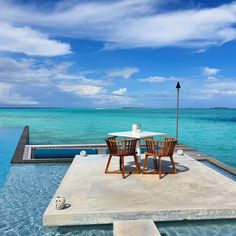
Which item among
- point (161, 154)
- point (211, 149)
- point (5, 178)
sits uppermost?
point (161, 154)

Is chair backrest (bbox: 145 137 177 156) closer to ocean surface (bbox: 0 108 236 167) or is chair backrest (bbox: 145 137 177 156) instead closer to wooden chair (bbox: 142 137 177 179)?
wooden chair (bbox: 142 137 177 179)

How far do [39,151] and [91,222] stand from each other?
8.12 m

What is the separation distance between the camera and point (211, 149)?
18.7 meters

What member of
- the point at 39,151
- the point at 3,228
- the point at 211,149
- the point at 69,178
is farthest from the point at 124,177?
the point at 211,149

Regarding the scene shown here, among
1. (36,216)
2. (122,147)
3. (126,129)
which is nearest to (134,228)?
(36,216)

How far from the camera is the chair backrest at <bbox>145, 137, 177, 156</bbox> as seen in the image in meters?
5.56

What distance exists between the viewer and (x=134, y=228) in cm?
352

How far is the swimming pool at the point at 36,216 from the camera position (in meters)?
3.80

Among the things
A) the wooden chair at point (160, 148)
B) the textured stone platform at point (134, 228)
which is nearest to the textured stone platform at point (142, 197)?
the textured stone platform at point (134, 228)

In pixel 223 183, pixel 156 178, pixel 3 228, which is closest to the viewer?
pixel 3 228

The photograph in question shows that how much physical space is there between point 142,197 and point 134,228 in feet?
3.40

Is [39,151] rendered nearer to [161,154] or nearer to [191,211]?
[161,154]

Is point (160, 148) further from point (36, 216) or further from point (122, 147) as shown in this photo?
point (36, 216)

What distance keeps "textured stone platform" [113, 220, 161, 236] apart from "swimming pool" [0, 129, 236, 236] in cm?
24
